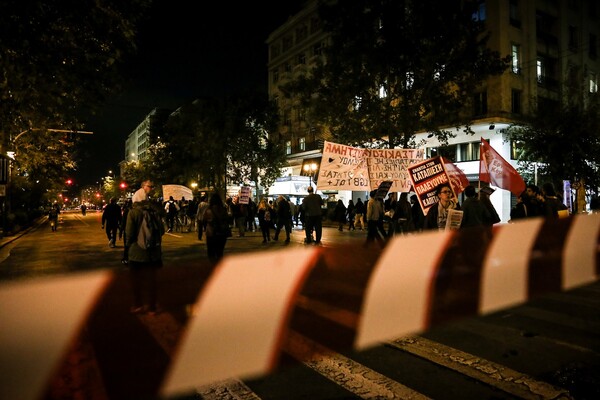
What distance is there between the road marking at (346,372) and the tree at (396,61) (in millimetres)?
15782

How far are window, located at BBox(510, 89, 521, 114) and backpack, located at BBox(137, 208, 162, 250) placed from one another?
2728cm

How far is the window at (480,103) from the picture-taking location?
27.5 metres

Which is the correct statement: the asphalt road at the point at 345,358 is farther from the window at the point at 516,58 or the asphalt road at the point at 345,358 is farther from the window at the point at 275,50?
the window at the point at 275,50

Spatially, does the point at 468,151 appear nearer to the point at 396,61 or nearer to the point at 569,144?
the point at 569,144

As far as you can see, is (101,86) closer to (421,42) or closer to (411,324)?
(411,324)

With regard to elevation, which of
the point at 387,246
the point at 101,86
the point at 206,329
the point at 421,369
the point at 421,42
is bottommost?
the point at 421,369

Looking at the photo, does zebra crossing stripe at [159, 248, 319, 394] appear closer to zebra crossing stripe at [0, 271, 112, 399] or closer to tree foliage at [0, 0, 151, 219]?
zebra crossing stripe at [0, 271, 112, 399]

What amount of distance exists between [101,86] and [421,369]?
9.57 meters

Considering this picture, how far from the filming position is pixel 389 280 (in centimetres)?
595

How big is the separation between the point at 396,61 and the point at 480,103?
38.8ft

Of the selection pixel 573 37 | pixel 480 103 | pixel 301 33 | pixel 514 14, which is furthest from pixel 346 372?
pixel 301 33

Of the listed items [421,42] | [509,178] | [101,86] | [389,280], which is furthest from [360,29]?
[389,280]

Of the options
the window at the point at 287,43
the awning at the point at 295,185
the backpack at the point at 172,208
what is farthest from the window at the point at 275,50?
the backpack at the point at 172,208

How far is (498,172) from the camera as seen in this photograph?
11.0 meters
